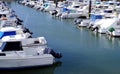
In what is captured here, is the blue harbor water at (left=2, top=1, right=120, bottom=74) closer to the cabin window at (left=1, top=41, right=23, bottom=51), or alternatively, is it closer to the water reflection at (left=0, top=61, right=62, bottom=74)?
the water reflection at (left=0, top=61, right=62, bottom=74)

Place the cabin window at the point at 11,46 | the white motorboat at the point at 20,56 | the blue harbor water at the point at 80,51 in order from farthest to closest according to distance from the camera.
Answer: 1. the blue harbor water at the point at 80,51
2. the cabin window at the point at 11,46
3. the white motorboat at the point at 20,56

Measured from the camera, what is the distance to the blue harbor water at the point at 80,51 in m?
19.1

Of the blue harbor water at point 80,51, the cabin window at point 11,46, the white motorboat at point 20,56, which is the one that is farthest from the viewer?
the blue harbor water at point 80,51

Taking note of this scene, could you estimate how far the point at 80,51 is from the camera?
80.2 ft

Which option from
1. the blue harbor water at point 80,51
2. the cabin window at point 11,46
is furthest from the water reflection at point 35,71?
the cabin window at point 11,46

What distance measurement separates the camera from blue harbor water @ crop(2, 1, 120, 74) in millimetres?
19141

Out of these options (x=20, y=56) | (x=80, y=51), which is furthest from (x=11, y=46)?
(x=80, y=51)

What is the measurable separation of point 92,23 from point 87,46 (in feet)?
33.1

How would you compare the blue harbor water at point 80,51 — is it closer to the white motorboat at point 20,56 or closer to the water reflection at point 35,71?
the water reflection at point 35,71

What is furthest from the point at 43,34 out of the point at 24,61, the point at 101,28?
the point at 24,61

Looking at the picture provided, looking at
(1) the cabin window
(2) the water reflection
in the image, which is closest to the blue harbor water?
(2) the water reflection

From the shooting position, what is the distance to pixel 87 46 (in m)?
26.9

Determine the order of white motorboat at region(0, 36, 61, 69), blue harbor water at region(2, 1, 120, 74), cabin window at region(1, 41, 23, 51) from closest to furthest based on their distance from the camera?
white motorboat at region(0, 36, 61, 69) → cabin window at region(1, 41, 23, 51) → blue harbor water at region(2, 1, 120, 74)

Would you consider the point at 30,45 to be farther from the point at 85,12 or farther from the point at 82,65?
the point at 85,12
